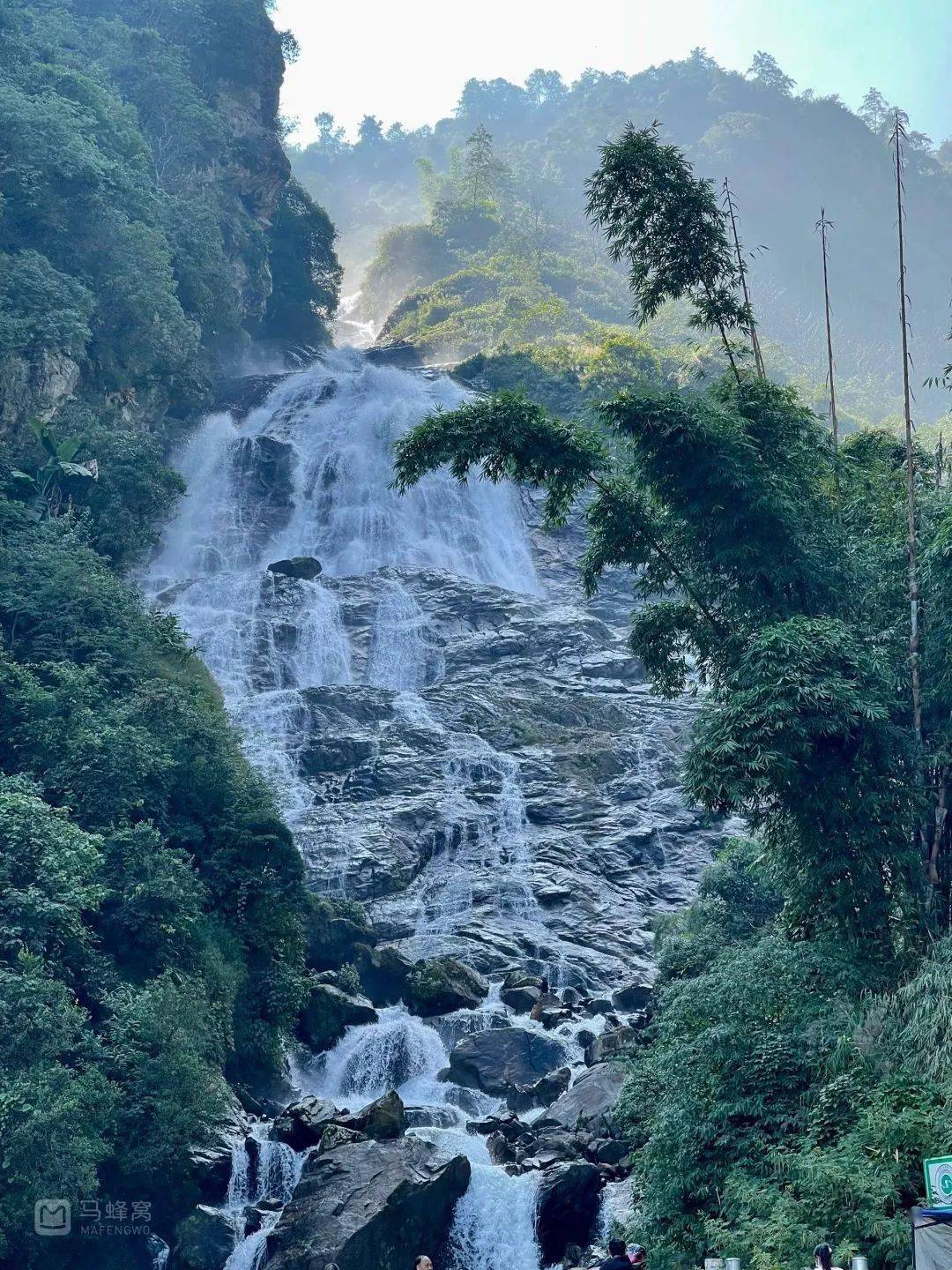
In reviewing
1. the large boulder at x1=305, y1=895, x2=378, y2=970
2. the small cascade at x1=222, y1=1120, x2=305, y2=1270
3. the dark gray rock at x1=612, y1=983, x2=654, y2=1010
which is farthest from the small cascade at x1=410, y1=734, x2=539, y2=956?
the small cascade at x1=222, y1=1120, x2=305, y2=1270

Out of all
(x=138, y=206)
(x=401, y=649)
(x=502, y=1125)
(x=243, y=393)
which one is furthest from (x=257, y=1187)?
(x=243, y=393)

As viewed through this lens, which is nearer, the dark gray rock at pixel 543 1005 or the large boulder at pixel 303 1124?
the large boulder at pixel 303 1124

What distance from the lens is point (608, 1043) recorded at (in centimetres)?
1661

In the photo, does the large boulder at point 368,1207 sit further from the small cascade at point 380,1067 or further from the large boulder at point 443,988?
the large boulder at point 443,988

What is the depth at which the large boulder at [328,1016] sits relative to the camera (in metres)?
17.6

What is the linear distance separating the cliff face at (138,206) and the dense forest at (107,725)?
9 centimetres

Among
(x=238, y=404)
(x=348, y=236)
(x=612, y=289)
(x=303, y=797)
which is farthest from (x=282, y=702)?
(x=348, y=236)

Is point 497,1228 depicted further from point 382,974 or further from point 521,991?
point 382,974

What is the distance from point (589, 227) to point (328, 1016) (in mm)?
71660

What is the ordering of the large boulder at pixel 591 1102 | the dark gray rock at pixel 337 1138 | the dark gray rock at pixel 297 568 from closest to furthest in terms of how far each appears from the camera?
the dark gray rock at pixel 337 1138 < the large boulder at pixel 591 1102 < the dark gray rock at pixel 297 568

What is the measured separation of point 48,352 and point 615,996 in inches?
748

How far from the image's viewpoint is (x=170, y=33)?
1724 inches

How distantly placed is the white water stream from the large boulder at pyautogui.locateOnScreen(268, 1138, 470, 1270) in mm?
537

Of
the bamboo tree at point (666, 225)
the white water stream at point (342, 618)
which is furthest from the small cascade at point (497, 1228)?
the bamboo tree at point (666, 225)
